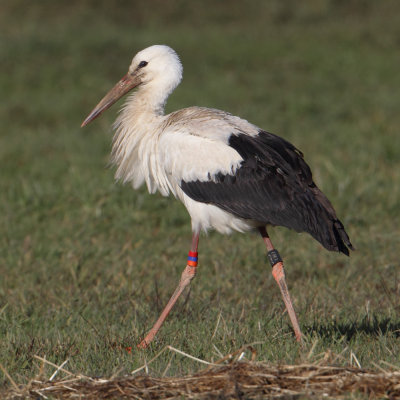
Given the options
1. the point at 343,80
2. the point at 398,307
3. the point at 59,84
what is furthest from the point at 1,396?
the point at 343,80

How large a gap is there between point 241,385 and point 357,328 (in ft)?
5.06

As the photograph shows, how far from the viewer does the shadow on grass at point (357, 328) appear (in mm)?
4301

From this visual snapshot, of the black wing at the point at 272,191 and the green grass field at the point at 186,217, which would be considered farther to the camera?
the black wing at the point at 272,191

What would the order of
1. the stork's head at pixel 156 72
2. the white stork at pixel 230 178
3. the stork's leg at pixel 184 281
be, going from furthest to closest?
the stork's head at pixel 156 72
the stork's leg at pixel 184 281
the white stork at pixel 230 178

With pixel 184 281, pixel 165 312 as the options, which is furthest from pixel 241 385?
pixel 184 281

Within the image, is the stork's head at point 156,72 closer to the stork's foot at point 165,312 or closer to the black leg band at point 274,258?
the stork's foot at point 165,312

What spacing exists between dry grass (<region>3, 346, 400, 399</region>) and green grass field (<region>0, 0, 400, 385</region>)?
19 cm

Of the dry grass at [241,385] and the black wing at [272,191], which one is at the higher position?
the black wing at [272,191]

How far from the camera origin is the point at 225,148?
4555mm

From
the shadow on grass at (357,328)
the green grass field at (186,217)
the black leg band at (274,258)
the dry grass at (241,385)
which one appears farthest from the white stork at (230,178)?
the dry grass at (241,385)

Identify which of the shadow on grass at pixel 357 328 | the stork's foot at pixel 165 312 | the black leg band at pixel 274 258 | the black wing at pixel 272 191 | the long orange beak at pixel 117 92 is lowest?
the shadow on grass at pixel 357 328

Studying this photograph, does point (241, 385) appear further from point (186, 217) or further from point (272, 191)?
point (186, 217)

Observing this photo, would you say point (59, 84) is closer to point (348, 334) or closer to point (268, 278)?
point (268, 278)

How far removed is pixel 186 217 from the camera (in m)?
7.10
